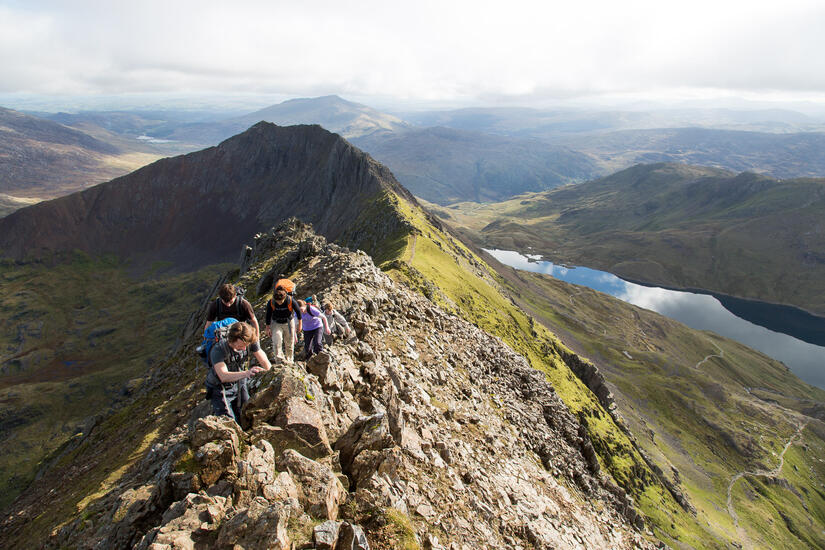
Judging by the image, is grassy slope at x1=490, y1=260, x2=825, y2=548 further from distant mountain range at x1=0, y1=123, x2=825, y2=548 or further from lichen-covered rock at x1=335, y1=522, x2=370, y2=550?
lichen-covered rock at x1=335, y1=522, x2=370, y2=550

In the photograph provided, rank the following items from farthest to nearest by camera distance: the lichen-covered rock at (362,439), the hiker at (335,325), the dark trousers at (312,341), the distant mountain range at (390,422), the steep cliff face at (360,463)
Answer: the hiker at (335,325)
the dark trousers at (312,341)
the lichen-covered rock at (362,439)
the distant mountain range at (390,422)
the steep cliff face at (360,463)

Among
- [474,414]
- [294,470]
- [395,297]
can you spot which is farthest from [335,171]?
[294,470]

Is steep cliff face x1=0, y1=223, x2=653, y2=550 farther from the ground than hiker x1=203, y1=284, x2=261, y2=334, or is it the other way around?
hiker x1=203, y1=284, x2=261, y2=334

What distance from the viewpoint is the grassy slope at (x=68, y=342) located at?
96.6 meters

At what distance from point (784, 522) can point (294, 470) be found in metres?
147

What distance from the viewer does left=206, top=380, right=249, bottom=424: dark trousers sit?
1362 cm

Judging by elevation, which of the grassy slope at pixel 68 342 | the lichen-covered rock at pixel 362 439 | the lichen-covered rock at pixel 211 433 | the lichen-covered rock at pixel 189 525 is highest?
the lichen-covered rock at pixel 211 433

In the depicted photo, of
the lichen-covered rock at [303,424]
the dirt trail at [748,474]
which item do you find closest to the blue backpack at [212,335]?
the lichen-covered rock at [303,424]

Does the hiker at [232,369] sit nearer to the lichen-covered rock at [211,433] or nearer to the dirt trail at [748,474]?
the lichen-covered rock at [211,433]

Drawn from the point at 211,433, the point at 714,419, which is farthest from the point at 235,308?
the point at 714,419

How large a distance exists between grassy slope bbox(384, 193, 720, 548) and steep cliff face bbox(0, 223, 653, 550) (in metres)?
25.2

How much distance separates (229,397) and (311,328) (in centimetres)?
534

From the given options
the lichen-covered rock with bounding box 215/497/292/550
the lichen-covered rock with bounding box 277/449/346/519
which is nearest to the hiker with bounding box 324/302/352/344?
the lichen-covered rock with bounding box 277/449/346/519

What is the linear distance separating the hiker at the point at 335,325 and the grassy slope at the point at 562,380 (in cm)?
3573
